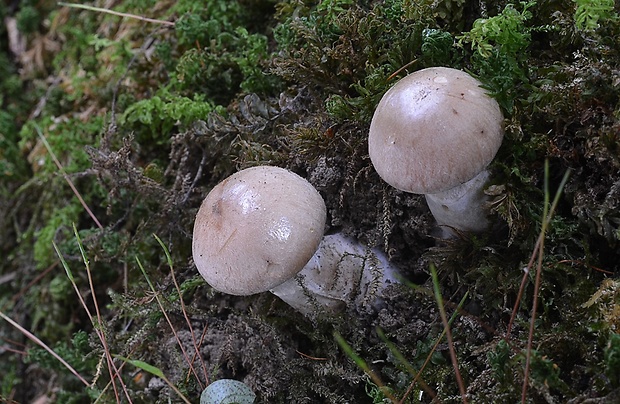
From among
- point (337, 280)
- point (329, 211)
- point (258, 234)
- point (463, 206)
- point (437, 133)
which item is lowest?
point (337, 280)

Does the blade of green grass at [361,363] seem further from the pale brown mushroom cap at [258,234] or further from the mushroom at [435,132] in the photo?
the mushroom at [435,132]

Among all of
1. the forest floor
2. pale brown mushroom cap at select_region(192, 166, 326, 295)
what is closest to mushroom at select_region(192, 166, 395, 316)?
pale brown mushroom cap at select_region(192, 166, 326, 295)

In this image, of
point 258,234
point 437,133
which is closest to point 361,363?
point 258,234

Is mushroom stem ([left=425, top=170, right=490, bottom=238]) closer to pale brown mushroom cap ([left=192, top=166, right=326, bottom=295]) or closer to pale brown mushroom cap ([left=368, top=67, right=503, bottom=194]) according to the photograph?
pale brown mushroom cap ([left=368, top=67, right=503, bottom=194])

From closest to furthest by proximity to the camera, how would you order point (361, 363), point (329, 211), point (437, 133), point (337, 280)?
point (361, 363) → point (437, 133) → point (337, 280) → point (329, 211)

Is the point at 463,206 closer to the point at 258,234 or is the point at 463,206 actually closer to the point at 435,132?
the point at 435,132

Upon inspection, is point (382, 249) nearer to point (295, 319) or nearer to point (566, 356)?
point (295, 319)

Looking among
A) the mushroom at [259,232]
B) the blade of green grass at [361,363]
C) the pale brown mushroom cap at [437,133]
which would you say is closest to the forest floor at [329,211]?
the blade of green grass at [361,363]

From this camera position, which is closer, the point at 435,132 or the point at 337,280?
the point at 435,132
